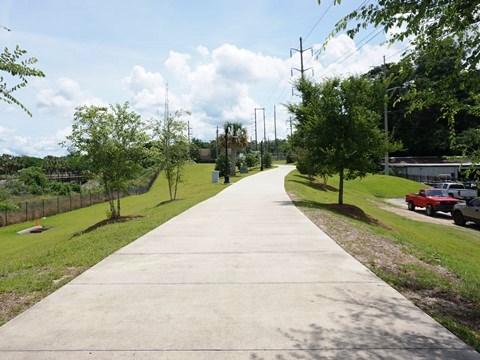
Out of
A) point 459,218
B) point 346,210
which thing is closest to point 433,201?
point 459,218

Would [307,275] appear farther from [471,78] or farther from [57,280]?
[57,280]

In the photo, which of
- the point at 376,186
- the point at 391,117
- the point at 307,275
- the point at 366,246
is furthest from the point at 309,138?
the point at 391,117

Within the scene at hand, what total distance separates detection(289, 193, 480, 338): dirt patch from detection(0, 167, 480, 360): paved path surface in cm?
34

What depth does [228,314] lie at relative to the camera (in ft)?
15.0

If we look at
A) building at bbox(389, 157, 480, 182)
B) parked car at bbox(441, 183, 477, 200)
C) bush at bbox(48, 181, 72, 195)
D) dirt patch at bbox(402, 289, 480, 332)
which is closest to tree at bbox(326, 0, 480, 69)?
dirt patch at bbox(402, 289, 480, 332)

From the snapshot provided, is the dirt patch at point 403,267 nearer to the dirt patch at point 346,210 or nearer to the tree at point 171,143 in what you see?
the dirt patch at point 346,210

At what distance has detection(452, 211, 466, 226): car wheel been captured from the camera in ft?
68.4

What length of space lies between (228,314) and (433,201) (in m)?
24.2

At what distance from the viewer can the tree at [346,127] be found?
683 inches

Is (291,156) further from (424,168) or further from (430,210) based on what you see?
(424,168)

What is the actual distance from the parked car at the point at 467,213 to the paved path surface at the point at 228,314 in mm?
15519

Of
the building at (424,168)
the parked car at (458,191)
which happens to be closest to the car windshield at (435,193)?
the parked car at (458,191)

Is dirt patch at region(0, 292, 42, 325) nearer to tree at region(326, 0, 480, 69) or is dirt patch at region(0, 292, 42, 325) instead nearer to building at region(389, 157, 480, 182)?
tree at region(326, 0, 480, 69)

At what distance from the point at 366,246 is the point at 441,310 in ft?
12.7
